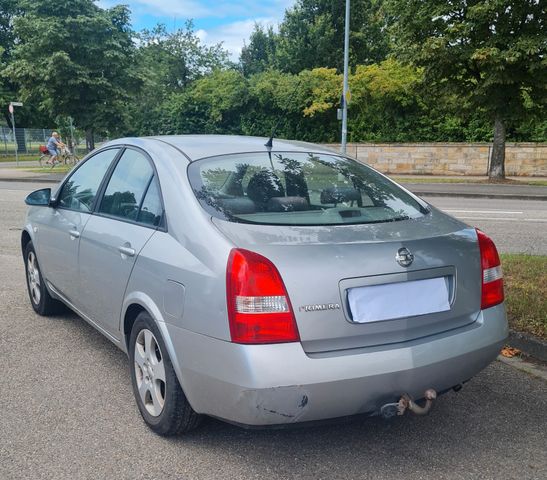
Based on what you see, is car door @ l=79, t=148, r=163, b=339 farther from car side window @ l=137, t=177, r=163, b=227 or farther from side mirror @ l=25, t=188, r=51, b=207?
side mirror @ l=25, t=188, r=51, b=207

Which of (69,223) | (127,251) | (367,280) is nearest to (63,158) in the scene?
(69,223)

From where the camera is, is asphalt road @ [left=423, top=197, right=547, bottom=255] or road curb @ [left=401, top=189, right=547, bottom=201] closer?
asphalt road @ [left=423, top=197, right=547, bottom=255]

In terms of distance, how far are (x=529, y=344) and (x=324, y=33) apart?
32271mm

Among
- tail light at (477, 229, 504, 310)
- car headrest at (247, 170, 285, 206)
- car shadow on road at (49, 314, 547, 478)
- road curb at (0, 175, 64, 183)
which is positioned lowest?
road curb at (0, 175, 64, 183)

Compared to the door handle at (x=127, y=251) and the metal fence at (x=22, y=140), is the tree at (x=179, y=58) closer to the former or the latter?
the metal fence at (x=22, y=140)

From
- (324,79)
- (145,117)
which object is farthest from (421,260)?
(145,117)

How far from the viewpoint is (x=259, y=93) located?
29891 mm

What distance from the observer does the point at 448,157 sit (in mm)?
26062

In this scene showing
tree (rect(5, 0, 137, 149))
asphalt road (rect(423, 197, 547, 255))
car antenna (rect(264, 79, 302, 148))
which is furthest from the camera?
tree (rect(5, 0, 137, 149))

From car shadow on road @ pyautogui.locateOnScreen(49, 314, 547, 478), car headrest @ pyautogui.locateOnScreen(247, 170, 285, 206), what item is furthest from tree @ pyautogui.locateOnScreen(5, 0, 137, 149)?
car shadow on road @ pyautogui.locateOnScreen(49, 314, 547, 478)

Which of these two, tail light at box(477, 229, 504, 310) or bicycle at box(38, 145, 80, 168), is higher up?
tail light at box(477, 229, 504, 310)

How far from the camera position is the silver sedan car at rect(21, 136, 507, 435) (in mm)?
2402

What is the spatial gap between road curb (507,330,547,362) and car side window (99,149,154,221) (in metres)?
2.88

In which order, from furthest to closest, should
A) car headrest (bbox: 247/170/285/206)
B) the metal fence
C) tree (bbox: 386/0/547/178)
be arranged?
the metal fence
tree (bbox: 386/0/547/178)
car headrest (bbox: 247/170/285/206)
